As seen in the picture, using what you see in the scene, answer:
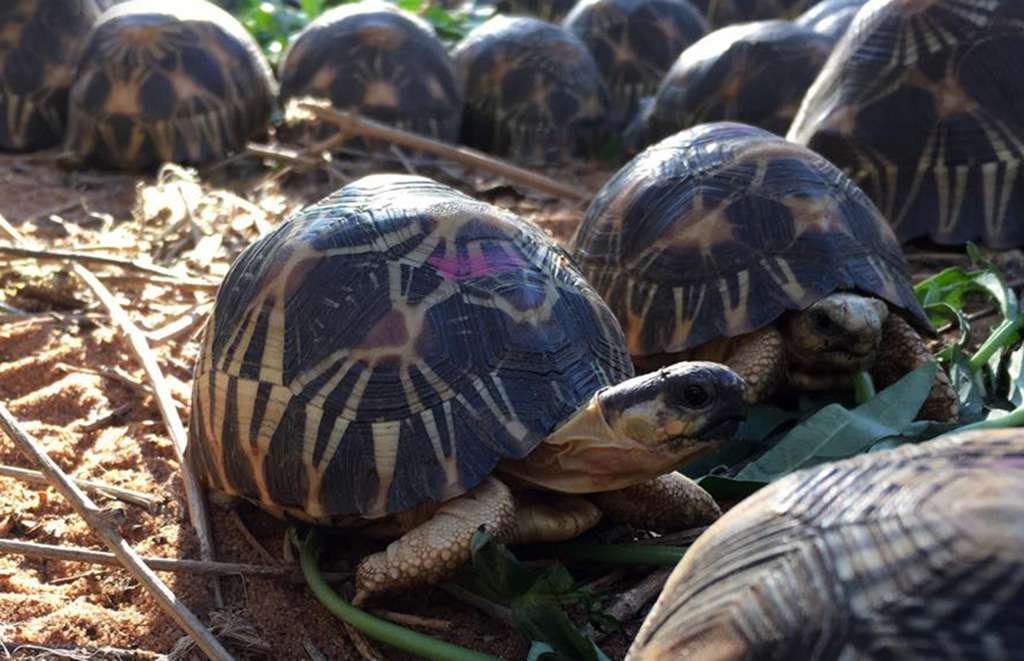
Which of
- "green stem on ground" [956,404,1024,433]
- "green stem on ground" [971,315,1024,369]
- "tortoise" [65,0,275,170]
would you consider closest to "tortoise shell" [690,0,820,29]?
"tortoise" [65,0,275,170]

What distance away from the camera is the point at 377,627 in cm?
214

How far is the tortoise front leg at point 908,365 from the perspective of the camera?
9.14 feet

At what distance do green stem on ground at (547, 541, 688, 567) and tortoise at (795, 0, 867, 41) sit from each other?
11.8ft

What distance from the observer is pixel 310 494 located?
2287 millimetres

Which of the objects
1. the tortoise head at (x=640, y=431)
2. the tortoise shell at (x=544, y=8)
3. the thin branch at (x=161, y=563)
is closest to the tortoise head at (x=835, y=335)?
the tortoise head at (x=640, y=431)

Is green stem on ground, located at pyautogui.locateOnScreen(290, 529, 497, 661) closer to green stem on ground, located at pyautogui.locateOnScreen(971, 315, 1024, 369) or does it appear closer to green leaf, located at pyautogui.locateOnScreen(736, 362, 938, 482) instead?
green leaf, located at pyautogui.locateOnScreen(736, 362, 938, 482)

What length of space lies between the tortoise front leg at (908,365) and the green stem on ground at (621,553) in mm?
764

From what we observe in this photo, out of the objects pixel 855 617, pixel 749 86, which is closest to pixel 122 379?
pixel 855 617

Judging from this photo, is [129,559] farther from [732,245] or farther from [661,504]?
[732,245]

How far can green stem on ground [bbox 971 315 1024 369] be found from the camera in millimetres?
2941

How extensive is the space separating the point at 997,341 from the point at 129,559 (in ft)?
6.40

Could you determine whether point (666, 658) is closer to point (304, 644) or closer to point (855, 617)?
point (855, 617)

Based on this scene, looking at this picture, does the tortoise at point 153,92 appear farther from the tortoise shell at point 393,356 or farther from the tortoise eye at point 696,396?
the tortoise eye at point 696,396

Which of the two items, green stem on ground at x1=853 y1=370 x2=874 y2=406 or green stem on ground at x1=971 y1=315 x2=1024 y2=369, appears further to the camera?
green stem on ground at x1=971 y1=315 x2=1024 y2=369
